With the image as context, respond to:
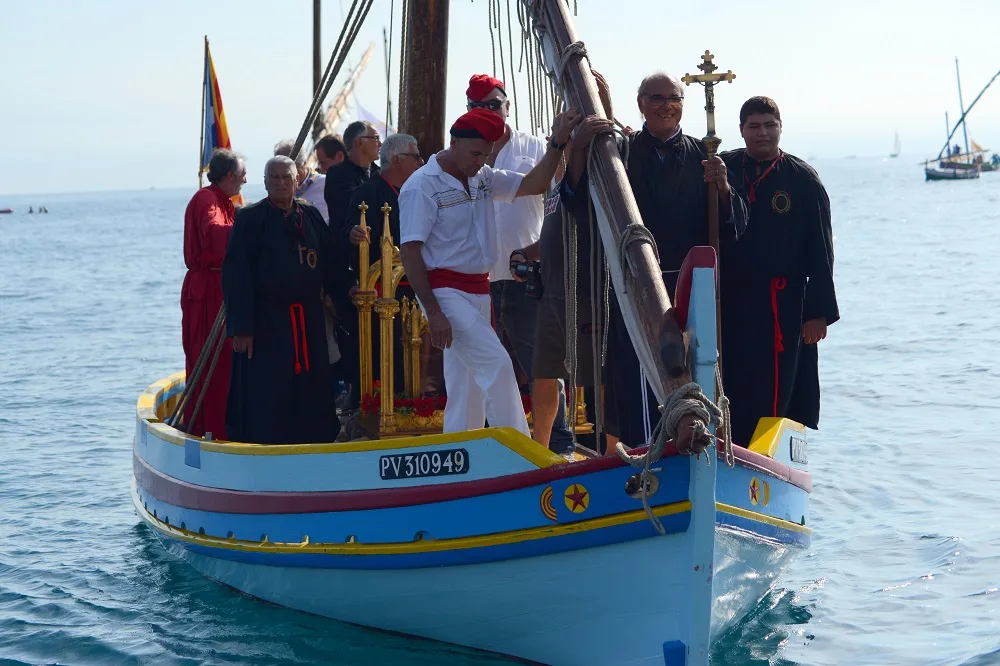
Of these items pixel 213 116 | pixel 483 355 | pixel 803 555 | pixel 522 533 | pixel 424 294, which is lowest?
pixel 803 555

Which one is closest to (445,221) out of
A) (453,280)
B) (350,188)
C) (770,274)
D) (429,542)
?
(453,280)

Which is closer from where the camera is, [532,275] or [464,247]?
[464,247]

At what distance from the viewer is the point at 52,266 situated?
44969mm

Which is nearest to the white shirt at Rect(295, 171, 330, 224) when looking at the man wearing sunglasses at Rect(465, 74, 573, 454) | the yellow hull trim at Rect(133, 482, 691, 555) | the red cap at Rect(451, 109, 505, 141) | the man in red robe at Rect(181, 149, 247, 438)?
the man in red robe at Rect(181, 149, 247, 438)

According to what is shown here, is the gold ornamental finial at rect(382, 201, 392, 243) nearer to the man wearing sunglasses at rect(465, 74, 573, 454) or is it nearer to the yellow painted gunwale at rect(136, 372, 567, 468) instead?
the man wearing sunglasses at rect(465, 74, 573, 454)

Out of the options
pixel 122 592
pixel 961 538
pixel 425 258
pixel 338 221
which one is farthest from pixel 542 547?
pixel 961 538

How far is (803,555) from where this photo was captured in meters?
8.77

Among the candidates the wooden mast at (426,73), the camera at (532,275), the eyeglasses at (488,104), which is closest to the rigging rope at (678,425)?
the camera at (532,275)

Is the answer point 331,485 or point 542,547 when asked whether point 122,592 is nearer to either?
point 331,485

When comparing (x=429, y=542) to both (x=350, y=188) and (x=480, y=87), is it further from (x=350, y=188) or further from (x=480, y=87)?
(x=350, y=188)

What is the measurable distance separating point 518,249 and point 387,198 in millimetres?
976

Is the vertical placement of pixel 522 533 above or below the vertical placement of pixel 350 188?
below

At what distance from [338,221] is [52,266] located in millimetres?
39484

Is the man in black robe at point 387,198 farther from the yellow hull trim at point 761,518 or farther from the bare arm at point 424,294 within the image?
the yellow hull trim at point 761,518
